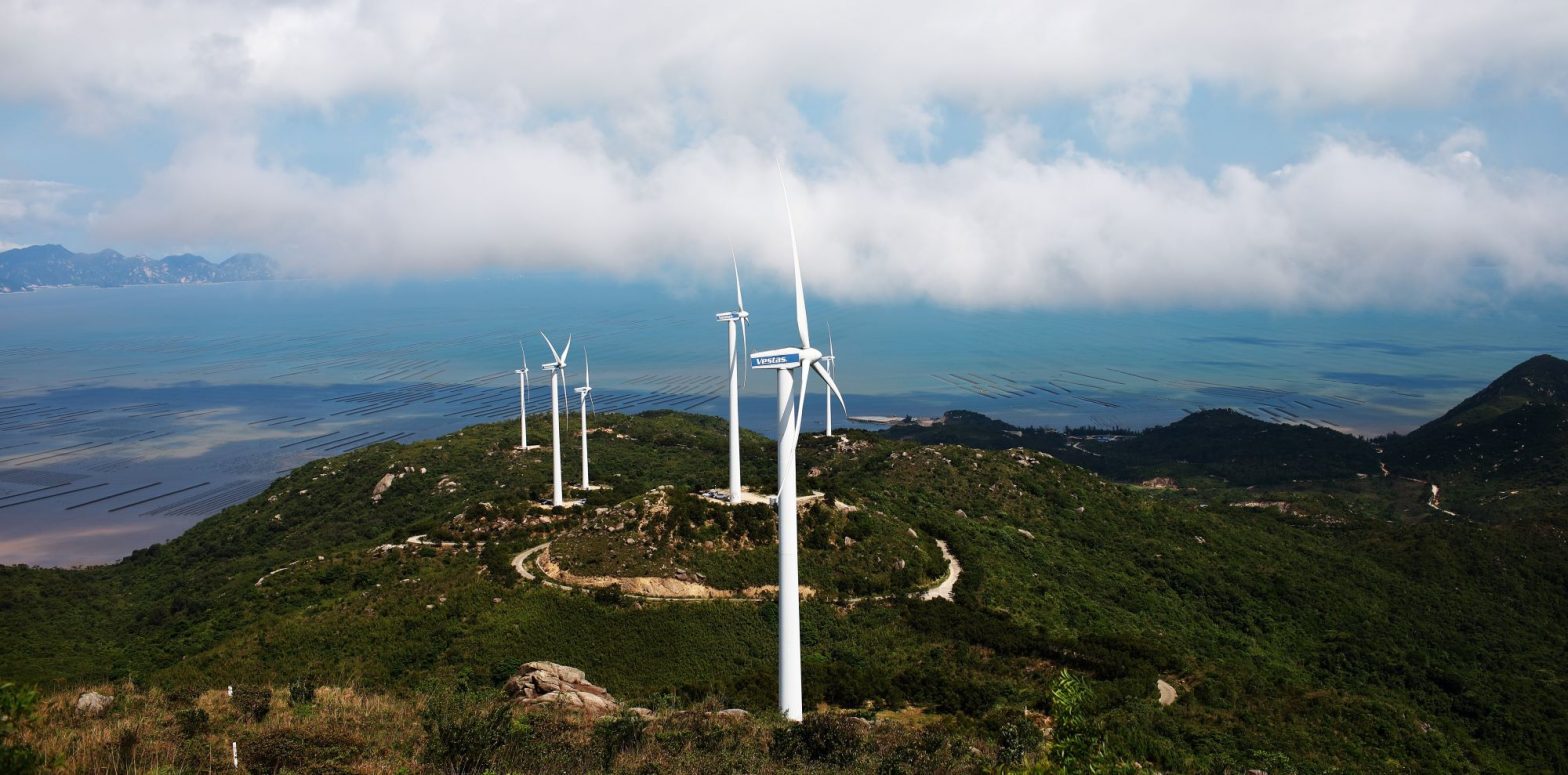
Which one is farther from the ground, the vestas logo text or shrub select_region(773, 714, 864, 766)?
the vestas logo text

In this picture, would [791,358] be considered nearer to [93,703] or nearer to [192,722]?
[192,722]

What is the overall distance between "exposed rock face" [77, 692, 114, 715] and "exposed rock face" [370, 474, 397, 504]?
214 feet

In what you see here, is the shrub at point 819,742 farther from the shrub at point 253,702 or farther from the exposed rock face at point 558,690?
the shrub at point 253,702

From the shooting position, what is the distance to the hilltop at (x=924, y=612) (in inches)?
1427

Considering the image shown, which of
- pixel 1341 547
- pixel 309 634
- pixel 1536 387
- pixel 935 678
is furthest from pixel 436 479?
pixel 1536 387

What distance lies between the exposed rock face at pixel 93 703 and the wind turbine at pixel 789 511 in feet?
58.4

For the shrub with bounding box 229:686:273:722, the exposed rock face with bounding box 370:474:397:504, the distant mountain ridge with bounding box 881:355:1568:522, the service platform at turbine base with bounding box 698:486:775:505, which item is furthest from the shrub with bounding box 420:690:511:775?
the distant mountain ridge with bounding box 881:355:1568:522

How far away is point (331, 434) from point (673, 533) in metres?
137

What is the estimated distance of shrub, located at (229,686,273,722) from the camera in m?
23.6

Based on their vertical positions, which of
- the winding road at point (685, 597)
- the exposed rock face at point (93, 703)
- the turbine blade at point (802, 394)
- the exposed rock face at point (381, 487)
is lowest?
the exposed rock face at point (381, 487)

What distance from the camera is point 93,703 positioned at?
2323 centimetres

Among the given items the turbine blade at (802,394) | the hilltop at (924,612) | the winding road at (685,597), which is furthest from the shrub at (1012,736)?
the winding road at (685,597)

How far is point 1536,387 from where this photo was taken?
164 meters

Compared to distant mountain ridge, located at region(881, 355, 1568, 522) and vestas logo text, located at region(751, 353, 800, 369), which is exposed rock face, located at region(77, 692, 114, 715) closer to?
vestas logo text, located at region(751, 353, 800, 369)
